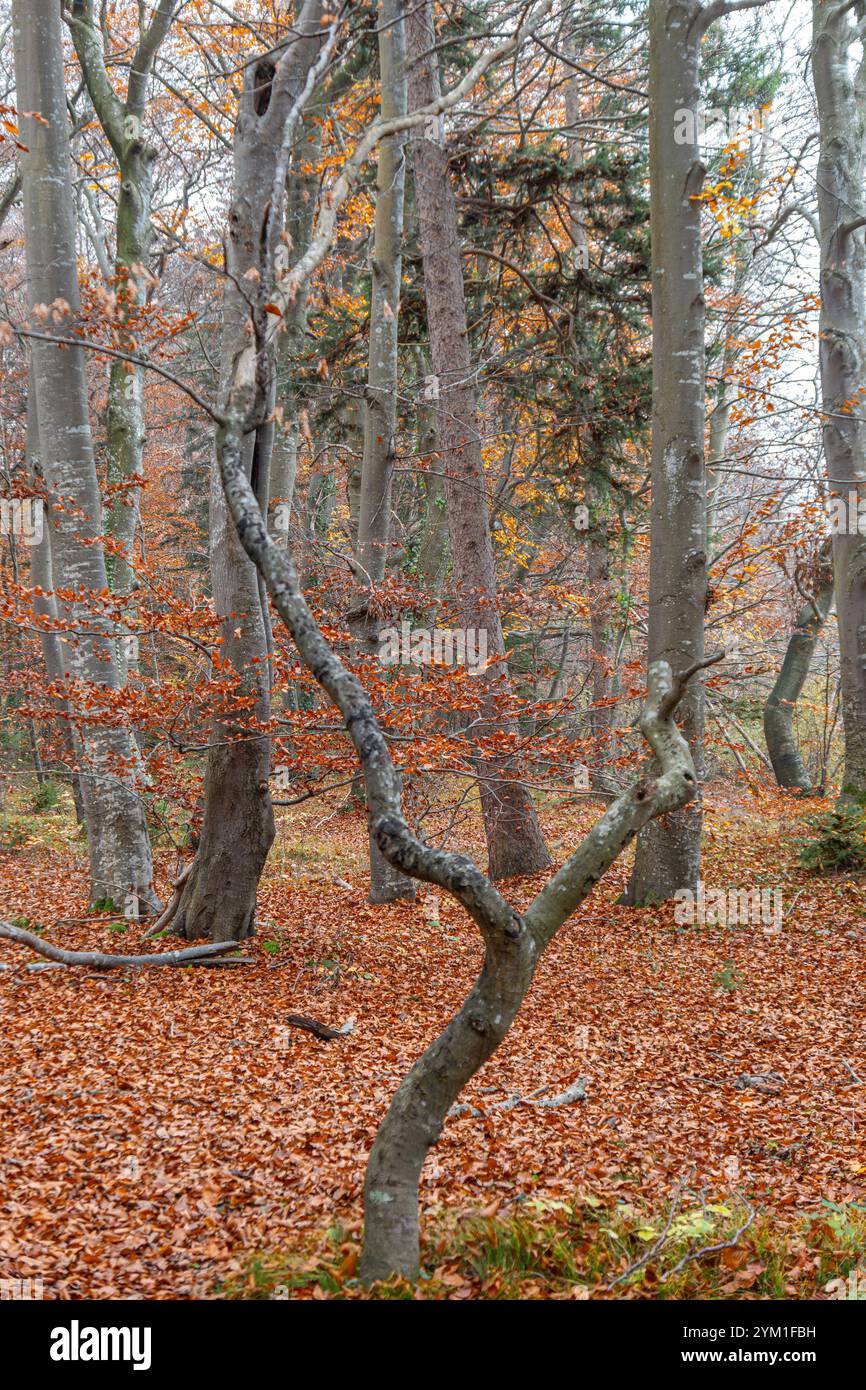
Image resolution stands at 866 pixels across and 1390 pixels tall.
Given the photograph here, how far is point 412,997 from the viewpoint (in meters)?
6.59

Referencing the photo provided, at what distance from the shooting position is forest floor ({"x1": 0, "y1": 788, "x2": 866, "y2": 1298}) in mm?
3352

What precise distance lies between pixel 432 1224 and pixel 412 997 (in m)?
3.05

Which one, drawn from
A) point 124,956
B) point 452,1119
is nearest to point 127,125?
point 124,956

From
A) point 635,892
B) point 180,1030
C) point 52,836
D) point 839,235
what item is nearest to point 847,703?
point 635,892

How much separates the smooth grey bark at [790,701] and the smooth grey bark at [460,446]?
635 cm

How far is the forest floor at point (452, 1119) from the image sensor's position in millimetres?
3352

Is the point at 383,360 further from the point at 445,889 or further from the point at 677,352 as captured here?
the point at 445,889
